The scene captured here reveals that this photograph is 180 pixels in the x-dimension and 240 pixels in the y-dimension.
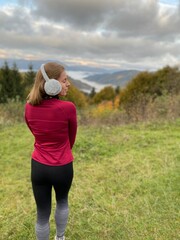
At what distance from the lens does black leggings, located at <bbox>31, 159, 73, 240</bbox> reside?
2384 mm

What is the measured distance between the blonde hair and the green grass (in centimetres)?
180

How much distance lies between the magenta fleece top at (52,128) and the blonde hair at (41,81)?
56 mm

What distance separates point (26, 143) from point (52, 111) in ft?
15.7

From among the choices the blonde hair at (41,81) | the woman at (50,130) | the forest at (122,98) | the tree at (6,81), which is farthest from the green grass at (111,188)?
the tree at (6,81)

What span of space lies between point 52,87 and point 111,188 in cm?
262

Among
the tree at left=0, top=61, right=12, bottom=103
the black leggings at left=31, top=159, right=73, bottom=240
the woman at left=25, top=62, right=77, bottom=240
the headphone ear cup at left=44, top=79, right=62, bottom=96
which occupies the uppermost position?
the headphone ear cup at left=44, top=79, right=62, bottom=96

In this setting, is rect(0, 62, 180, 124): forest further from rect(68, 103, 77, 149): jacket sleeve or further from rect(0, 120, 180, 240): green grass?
rect(68, 103, 77, 149): jacket sleeve

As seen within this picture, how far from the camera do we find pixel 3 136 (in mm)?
7504

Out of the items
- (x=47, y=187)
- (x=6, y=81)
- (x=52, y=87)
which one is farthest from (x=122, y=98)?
(x=52, y=87)

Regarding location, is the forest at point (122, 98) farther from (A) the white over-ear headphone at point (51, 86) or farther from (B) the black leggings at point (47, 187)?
(A) the white over-ear headphone at point (51, 86)

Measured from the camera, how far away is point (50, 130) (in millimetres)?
2291

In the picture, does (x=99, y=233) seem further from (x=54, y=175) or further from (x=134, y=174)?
(x=134, y=174)

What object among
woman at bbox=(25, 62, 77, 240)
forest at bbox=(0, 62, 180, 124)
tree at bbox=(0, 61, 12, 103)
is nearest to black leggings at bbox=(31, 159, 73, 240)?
woman at bbox=(25, 62, 77, 240)

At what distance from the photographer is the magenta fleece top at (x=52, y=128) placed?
88.7 inches
